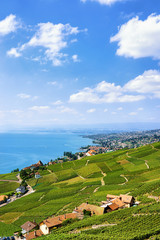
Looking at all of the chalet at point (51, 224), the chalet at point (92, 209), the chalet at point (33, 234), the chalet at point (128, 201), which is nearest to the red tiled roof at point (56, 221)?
the chalet at point (51, 224)

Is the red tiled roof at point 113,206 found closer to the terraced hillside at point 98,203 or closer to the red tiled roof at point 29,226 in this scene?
the terraced hillside at point 98,203

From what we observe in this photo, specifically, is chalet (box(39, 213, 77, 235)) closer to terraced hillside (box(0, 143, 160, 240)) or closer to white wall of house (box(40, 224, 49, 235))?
white wall of house (box(40, 224, 49, 235))

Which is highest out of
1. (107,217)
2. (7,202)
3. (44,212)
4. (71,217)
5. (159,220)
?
(159,220)

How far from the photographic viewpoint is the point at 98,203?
111 ft

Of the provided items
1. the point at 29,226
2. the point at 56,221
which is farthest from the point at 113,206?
the point at 29,226

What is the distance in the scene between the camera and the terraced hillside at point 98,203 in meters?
21.0

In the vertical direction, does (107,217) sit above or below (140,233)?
below

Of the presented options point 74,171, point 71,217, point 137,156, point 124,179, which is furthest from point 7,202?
point 137,156

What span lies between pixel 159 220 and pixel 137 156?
59136 millimetres

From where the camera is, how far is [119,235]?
18.9 meters

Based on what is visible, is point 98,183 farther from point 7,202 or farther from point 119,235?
point 119,235

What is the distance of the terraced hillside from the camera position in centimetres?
2102

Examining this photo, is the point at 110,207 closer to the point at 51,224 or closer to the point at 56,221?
the point at 56,221

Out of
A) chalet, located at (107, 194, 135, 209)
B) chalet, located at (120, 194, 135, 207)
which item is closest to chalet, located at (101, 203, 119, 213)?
chalet, located at (107, 194, 135, 209)
